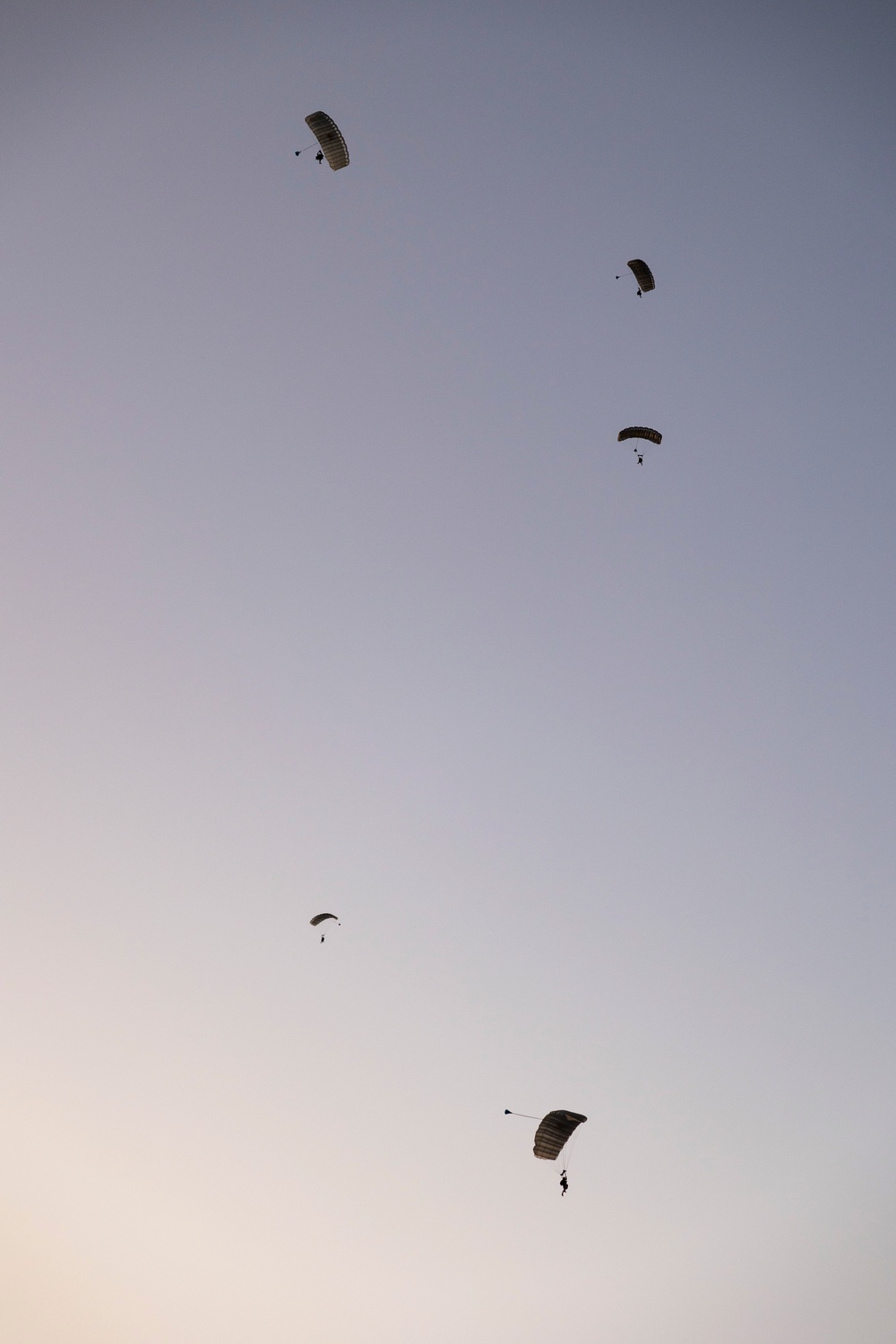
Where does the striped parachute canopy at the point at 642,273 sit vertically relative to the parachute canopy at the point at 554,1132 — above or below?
above

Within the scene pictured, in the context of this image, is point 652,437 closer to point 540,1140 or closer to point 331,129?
point 331,129

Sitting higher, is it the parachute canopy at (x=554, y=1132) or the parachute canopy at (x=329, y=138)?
the parachute canopy at (x=329, y=138)

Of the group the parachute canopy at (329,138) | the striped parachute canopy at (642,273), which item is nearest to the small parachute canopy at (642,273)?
the striped parachute canopy at (642,273)

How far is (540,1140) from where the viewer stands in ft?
117

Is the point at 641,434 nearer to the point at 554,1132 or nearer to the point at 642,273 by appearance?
the point at 642,273

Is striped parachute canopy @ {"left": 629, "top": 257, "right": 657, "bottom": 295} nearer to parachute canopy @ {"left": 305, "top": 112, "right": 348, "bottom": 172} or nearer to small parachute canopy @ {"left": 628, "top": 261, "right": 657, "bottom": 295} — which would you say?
small parachute canopy @ {"left": 628, "top": 261, "right": 657, "bottom": 295}

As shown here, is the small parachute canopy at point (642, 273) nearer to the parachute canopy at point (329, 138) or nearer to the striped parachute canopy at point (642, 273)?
the striped parachute canopy at point (642, 273)

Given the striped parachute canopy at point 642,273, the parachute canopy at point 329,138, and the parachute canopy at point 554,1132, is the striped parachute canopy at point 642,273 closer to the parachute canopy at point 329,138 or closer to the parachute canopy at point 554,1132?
the parachute canopy at point 329,138

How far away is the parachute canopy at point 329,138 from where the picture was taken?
3434 centimetres

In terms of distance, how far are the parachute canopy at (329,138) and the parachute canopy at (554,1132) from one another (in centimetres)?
3589

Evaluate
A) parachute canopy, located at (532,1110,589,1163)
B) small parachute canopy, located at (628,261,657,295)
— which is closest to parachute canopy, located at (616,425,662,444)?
small parachute canopy, located at (628,261,657,295)

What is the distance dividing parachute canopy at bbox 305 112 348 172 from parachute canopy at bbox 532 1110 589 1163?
35.9 metres

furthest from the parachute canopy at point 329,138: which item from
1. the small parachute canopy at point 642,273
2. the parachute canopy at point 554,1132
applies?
the parachute canopy at point 554,1132

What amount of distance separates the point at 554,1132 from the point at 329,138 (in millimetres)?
37627
